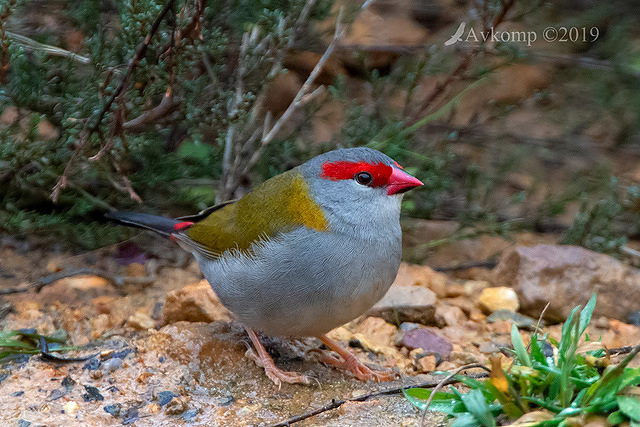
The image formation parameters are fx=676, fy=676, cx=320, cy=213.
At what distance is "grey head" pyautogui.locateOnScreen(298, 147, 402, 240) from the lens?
11.3 ft

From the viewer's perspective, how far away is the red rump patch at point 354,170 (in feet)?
11.4

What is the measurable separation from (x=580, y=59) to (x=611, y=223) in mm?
1599

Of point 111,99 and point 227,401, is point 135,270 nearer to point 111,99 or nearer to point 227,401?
point 111,99

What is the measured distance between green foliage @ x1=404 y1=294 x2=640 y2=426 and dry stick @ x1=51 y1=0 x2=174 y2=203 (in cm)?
225

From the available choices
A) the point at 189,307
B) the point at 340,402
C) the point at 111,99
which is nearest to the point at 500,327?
the point at 340,402

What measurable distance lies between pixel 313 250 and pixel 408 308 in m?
1.15

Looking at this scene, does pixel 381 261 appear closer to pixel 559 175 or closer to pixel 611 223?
pixel 611 223

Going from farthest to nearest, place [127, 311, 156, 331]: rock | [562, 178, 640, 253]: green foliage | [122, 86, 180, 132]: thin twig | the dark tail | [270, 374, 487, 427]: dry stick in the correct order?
[562, 178, 640, 253]: green foliage → the dark tail → [127, 311, 156, 331]: rock → [122, 86, 180, 132]: thin twig → [270, 374, 487, 427]: dry stick

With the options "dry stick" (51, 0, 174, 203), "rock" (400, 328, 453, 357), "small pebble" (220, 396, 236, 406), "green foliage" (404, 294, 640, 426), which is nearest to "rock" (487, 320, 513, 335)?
"rock" (400, 328, 453, 357)

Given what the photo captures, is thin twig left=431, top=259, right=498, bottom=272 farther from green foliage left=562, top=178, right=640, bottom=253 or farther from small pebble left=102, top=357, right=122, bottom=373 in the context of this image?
small pebble left=102, top=357, right=122, bottom=373

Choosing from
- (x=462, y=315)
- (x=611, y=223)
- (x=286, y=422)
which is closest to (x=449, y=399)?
(x=286, y=422)

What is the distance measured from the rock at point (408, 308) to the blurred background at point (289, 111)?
59 centimetres

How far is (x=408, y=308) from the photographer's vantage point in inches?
165

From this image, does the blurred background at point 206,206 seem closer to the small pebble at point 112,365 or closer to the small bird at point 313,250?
the small pebble at point 112,365
